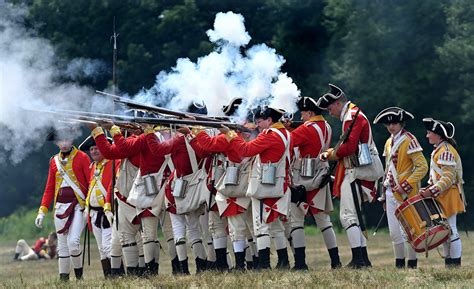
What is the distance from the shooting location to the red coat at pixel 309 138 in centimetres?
1373

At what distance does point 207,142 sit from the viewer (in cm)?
1340

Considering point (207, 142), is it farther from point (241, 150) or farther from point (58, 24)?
point (58, 24)

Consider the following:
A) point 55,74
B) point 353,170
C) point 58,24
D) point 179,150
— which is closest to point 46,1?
point 58,24

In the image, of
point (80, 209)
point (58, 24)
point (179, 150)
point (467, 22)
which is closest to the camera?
point (179, 150)

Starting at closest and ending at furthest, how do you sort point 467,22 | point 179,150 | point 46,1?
point 179,150, point 46,1, point 467,22

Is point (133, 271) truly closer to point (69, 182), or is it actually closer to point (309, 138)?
point (69, 182)

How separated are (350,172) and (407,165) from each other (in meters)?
0.76

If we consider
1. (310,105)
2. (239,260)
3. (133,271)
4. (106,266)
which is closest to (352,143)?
(310,105)

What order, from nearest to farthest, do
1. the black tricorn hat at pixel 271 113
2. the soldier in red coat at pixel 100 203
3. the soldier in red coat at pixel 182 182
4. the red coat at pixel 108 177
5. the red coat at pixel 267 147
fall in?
1. the red coat at pixel 267 147
2. the black tricorn hat at pixel 271 113
3. the soldier in red coat at pixel 182 182
4. the red coat at pixel 108 177
5. the soldier in red coat at pixel 100 203

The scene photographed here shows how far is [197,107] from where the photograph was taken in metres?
14.1

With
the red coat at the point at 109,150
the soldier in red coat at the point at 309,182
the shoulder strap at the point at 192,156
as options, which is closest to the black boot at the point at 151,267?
the shoulder strap at the point at 192,156

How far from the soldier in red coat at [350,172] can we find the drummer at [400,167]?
324 millimetres

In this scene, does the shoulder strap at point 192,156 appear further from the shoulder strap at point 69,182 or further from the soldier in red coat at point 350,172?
the shoulder strap at point 69,182

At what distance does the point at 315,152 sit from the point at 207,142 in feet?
4.46
